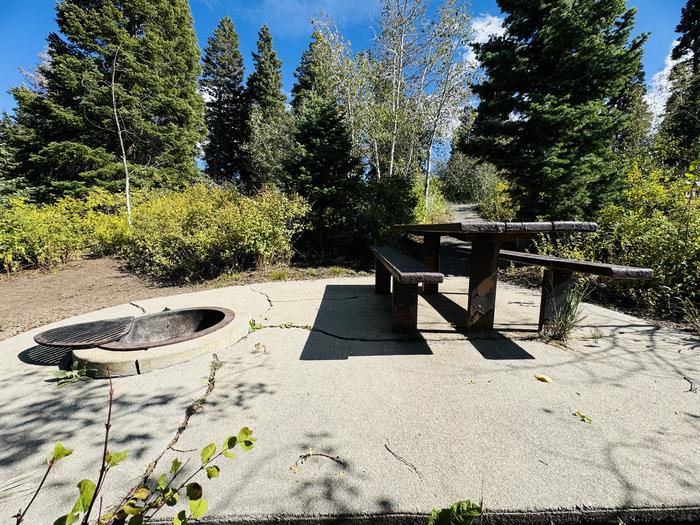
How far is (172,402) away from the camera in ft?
6.31

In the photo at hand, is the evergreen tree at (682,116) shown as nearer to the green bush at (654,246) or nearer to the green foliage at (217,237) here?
the green bush at (654,246)

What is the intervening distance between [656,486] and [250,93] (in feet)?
98.8

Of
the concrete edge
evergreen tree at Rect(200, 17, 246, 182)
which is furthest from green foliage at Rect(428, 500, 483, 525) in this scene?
evergreen tree at Rect(200, 17, 246, 182)

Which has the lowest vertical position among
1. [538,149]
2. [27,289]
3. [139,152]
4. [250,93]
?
[27,289]

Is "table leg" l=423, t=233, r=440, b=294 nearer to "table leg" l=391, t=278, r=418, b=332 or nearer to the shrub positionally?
"table leg" l=391, t=278, r=418, b=332

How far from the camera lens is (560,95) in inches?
242

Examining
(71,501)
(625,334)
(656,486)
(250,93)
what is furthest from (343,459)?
(250,93)

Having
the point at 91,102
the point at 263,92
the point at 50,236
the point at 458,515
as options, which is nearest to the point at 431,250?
the point at 458,515

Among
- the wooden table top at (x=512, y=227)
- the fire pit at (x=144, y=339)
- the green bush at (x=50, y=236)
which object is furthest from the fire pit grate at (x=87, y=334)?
the green bush at (x=50, y=236)

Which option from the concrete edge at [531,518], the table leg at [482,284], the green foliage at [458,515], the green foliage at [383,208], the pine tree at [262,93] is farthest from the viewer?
the pine tree at [262,93]

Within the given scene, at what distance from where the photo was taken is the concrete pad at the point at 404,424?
4.03 ft

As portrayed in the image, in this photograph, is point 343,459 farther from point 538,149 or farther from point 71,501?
point 538,149

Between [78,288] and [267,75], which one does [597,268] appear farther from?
[267,75]

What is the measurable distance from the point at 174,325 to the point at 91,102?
15546 mm
